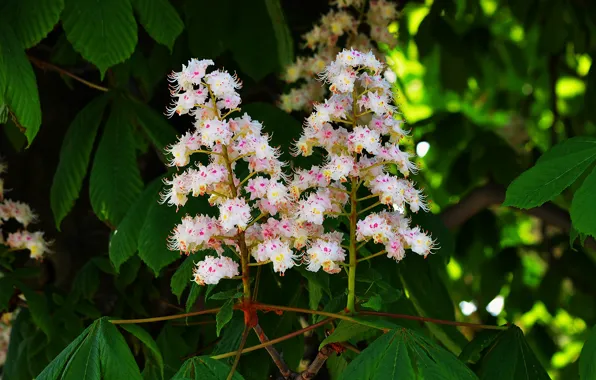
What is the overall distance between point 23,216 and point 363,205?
878 millimetres

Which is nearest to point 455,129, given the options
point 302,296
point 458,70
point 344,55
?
point 458,70

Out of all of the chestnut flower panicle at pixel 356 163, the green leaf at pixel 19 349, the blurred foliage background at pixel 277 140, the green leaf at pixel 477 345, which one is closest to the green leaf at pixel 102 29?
the blurred foliage background at pixel 277 140

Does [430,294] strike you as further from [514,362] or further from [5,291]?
[5,291]

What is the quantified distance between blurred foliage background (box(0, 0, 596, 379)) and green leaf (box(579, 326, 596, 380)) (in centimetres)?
29

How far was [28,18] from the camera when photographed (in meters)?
1.42

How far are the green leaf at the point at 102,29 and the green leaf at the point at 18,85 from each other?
0.33 ft

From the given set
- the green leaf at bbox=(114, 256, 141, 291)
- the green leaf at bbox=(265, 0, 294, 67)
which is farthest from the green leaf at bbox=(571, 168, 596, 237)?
the green leaf at bbox=(114, 256, 141, 291)

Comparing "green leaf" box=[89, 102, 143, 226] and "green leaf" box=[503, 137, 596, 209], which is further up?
"green leaf" box=[89, 102, 143, 226]

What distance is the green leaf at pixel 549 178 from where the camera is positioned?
3.70ft

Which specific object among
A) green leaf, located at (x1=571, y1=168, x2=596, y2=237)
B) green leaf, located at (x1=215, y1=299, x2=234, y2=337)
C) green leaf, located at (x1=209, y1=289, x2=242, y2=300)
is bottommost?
green leaf, located at (x1=571, y1=168, x2=596, y2=237)

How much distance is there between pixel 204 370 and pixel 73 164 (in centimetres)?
79

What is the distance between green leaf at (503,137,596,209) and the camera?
1.13 m

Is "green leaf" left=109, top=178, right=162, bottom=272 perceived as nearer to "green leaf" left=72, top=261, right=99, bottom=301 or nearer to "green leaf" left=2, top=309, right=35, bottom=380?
"green leaf" left=72, top=261, right=99, bottom=301

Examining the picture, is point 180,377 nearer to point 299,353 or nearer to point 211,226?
point 211,226
